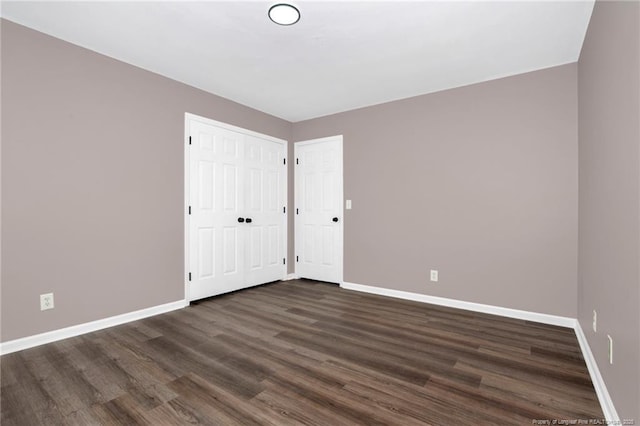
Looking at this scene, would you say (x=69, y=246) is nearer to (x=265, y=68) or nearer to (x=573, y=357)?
(x=265, y=68)

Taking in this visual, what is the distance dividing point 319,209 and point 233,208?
133 centimetres

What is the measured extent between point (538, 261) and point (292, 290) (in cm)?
290

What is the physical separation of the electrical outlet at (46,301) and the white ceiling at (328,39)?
2.19 meters

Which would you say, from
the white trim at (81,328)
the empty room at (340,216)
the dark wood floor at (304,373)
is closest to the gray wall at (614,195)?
the empty room at (340,216)

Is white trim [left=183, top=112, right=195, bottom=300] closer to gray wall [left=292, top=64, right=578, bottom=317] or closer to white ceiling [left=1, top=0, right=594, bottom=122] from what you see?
white ceiling [left=1, top=0, right=594, bottom=122]

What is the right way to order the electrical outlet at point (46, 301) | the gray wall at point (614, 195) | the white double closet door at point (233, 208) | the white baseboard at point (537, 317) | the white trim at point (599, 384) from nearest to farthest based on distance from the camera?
1. the gray wall at point (614, 195)
2. the white trim at point (599, 384)
3. the white baseboard at point (537, 317)
4. the electrical outlet at point (46, 301)
5. the white double closet door at point (233, 208)

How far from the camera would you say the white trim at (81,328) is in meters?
2.35

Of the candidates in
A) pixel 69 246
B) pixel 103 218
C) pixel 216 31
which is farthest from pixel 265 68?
pixel 69 246

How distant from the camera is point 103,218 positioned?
285cm

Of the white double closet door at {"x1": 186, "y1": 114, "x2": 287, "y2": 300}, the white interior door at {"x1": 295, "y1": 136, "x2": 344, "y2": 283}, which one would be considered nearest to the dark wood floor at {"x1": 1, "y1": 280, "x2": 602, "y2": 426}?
the white double closet door at {"x1": 186, "y1": 114, "x2": 287, "y2": 300}

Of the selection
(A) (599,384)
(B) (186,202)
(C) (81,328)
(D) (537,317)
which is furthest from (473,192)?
(C) (81,328)

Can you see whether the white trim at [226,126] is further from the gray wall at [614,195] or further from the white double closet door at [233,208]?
the gray wall at [614,195]

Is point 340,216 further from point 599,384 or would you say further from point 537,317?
point 599,384

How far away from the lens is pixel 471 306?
134 inches
